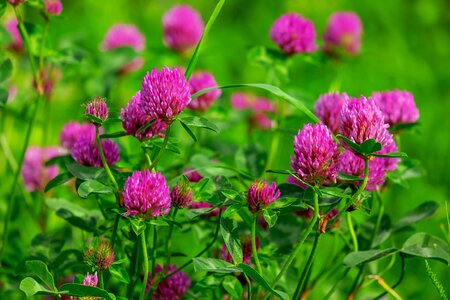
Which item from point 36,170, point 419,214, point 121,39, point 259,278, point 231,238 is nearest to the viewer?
point 259,278

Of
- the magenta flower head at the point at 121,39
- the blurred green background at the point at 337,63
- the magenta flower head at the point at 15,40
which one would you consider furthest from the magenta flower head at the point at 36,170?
the magenta flower head at the point at 121,39

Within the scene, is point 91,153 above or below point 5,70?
below

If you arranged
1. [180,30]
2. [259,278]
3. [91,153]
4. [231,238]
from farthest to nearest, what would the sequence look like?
[180,30] < [91,153] < [231,238] < [259,278]

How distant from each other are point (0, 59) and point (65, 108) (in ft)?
4.22

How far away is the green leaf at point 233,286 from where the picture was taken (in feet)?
3.88

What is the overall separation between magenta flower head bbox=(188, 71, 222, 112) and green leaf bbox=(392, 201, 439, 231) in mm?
513

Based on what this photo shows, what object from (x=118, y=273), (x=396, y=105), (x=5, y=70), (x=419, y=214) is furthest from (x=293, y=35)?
(x=118, y=273)

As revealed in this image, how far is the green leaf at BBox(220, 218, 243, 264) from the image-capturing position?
44.1 inches

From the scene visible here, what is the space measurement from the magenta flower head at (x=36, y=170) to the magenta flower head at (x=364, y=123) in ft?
3.86

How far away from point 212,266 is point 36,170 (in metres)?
1.12

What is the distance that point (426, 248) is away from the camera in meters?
1.29

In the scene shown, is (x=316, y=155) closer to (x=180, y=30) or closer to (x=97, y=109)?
(x=97, y=109)

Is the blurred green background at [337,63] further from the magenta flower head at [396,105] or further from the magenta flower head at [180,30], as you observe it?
the magenta flower head at [396,105]

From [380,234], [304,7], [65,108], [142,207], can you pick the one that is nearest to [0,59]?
[142,207]
